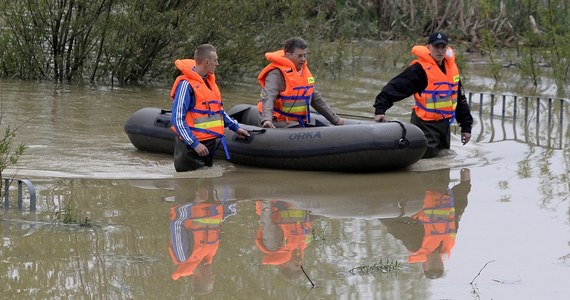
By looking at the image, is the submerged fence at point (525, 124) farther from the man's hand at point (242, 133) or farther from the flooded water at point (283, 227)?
the man's hand at point (242, 133)

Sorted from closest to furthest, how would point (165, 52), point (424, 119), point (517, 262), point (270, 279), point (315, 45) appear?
point (270, 279), point (517, 262), point (424, 119), point (165, 52), point (315, 45)

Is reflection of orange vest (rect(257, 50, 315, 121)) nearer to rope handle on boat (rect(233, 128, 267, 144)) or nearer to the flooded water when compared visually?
rope handle on boat (rect(233, 128, 267, 144))

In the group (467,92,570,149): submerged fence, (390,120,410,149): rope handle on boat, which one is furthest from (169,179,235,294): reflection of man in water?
(467,92,570,149): submerged fence

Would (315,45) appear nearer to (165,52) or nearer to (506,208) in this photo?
(165,52)

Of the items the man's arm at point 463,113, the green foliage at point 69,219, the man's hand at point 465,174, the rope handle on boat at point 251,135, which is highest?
the man's arm at point 463,113

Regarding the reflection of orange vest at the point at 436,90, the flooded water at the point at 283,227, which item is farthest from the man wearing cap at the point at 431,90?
the flooded water at the point at 283,227

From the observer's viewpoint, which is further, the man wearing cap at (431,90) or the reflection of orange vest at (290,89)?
the man wearing cap at (431,90)

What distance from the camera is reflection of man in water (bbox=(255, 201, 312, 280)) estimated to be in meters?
6.37

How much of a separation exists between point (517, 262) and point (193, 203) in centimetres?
268

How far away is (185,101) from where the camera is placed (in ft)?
29.6

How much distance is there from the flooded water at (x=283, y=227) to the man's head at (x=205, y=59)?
0.90 meters

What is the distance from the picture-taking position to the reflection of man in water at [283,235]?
6.37 metres

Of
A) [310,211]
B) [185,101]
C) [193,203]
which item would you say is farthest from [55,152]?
[310,211]

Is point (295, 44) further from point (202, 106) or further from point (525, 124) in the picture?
point (525, 124)
